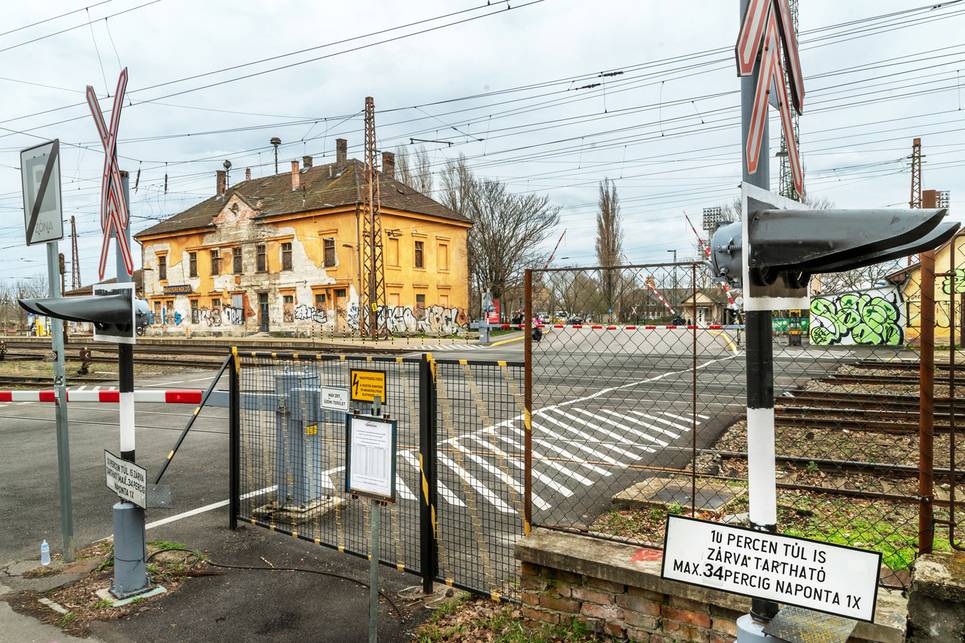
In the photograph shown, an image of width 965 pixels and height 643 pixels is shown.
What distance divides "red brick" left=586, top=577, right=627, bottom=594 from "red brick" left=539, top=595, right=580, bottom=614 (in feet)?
0.54

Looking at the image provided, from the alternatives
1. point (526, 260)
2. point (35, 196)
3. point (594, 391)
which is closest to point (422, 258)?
point (526, 260)

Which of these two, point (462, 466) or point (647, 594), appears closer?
point (647, 594)

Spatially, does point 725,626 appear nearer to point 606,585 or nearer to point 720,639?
point 720,639

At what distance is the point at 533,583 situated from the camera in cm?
379

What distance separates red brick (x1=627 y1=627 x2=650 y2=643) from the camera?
340 centimetres

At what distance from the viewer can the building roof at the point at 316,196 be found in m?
39.8

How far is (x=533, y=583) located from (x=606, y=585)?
0.49m

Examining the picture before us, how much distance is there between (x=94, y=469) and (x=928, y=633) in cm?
914

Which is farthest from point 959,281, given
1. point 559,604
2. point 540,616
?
point 540,616

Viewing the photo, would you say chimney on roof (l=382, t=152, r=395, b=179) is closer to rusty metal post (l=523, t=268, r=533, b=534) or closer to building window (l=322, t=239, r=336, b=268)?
building window (l=322, t=239, r=336, b=268)

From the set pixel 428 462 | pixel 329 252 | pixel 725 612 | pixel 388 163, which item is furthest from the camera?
pixel 388 163

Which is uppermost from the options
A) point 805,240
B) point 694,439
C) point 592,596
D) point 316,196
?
point 316,196

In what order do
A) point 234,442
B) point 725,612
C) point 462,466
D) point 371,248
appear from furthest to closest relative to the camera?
point 371,248 < point 462,466 < point 234,442 < point 725,612

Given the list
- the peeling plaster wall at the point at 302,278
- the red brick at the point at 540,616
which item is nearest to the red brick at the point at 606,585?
the red brick at the point at 540,616
